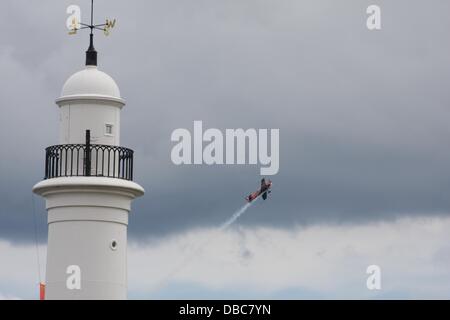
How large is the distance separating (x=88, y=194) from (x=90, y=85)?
16.4ft

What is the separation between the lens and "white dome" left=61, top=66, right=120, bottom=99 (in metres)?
170

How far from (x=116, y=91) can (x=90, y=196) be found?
504cm

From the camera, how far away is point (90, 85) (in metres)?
170

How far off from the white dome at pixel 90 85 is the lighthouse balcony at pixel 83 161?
240 cm

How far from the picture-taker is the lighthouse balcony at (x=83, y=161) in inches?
6688

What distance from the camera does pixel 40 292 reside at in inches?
6742

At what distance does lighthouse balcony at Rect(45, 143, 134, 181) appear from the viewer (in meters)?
170

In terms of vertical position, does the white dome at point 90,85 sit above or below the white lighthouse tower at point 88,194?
above

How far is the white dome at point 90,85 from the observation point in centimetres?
17038

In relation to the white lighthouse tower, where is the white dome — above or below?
above
